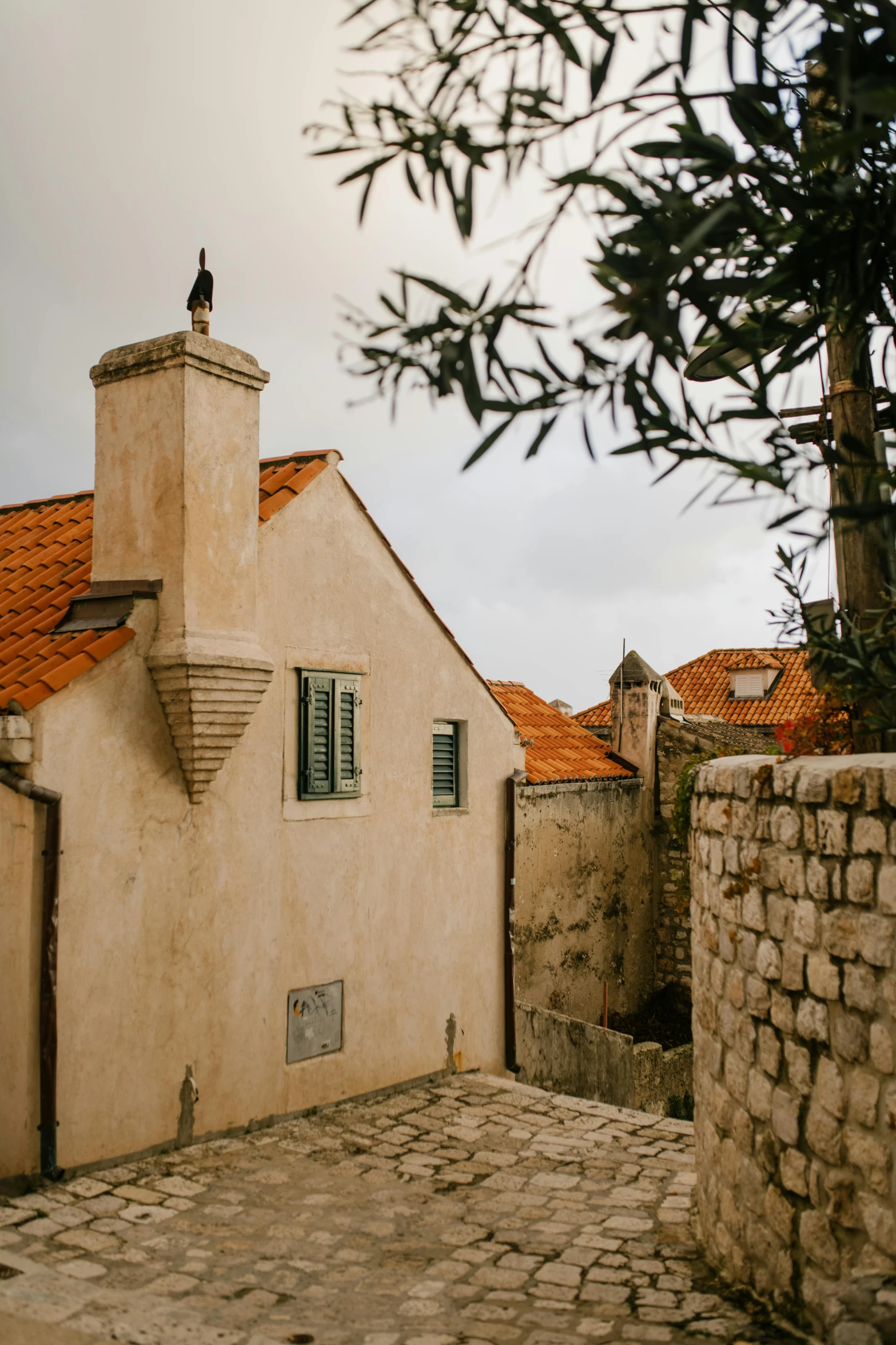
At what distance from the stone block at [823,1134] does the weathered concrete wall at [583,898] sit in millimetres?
9809

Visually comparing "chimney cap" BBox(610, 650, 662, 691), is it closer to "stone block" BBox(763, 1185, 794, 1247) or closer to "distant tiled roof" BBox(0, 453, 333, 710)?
"distant tiled roof" BBox(0, 453, 333, 710)

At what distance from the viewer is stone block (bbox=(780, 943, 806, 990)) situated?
15.0 ft

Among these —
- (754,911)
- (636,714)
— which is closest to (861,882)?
(754,911)

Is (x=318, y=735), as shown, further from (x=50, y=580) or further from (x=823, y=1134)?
(x=823, y=1134)

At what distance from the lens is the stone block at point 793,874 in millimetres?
4613

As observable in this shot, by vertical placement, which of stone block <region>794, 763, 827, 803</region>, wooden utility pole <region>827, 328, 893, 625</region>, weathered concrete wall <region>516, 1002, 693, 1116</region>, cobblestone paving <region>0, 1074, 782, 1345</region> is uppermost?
wooden utility pole <region>827, 328, 893, 625</region>

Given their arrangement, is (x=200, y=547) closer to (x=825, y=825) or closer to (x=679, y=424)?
(x=825, y=825)

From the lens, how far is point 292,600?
30.9 feet

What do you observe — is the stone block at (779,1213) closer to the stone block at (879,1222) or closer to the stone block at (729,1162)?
the stone block at (729,1162)

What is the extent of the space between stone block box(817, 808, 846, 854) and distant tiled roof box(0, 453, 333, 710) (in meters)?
5.11

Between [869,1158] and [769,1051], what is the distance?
2.86 ft

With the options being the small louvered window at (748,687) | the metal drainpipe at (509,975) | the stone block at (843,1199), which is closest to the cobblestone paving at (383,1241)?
the stone block at (843,1199)

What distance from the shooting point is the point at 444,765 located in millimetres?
11461

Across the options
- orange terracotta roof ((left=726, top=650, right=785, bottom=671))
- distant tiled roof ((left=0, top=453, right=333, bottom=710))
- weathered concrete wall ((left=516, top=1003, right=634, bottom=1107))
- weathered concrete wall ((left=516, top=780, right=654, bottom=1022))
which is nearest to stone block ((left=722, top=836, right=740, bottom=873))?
distant tiled roof ((left=0, top=453, right=333, bottom=710))
